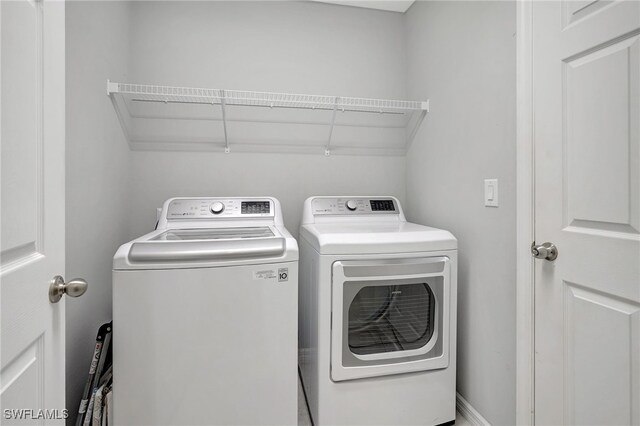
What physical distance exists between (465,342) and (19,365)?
171 cm

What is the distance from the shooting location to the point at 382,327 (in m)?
1.45

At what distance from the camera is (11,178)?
1.97ft

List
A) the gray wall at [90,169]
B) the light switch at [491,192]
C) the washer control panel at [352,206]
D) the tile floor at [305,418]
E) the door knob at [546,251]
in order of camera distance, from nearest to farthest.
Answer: the door knob at [546,251] < the gray wall at [90,169] < the light switch at [491,192] < the tile floor at [305,418] < the washer control panel at [352,206]

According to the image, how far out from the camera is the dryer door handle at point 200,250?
1138mm

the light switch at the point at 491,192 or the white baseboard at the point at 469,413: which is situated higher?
the light switch at the point at 491,192

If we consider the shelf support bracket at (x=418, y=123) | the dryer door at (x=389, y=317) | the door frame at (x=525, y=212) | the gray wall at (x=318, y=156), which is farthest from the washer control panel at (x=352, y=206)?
the door frame at (x=525, y=212)

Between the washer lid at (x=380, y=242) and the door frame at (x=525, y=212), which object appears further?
the washer lid at (x=380, y=242)

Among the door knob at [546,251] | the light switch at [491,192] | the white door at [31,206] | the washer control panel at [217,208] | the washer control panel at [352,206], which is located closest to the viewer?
the white door at [31,206]

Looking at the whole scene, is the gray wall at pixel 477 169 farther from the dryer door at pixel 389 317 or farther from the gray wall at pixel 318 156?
the dryer door at pixel 389 317

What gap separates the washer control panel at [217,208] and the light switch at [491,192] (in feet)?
3.77

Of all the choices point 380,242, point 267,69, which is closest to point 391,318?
point 380,242

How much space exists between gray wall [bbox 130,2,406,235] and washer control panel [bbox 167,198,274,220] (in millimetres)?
224

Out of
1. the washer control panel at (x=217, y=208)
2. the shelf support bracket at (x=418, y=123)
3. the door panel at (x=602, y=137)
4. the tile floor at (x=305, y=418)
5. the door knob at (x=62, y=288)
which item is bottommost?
the tile floor at (x=305, y=418)

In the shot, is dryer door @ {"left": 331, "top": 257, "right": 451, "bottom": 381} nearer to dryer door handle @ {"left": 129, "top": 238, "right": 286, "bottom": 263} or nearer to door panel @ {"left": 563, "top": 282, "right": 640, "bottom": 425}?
dryer door handle @ {"left": 129, "top": 238, "right": 286, "bottom": 263}
